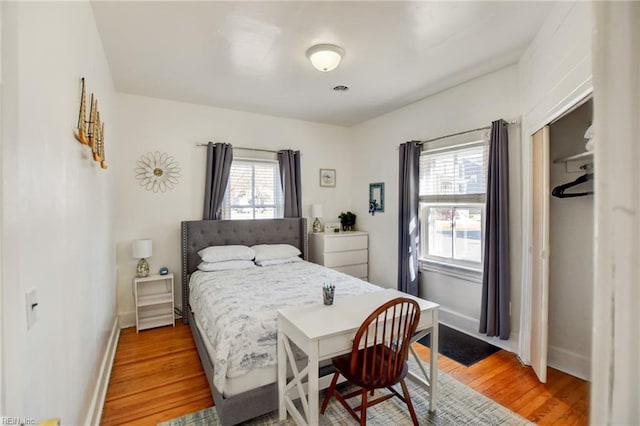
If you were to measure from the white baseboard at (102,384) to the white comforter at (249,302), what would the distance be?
0.73 metres

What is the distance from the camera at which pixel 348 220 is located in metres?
4.95

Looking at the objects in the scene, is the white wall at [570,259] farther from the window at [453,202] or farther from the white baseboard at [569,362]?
the window at [453,202]

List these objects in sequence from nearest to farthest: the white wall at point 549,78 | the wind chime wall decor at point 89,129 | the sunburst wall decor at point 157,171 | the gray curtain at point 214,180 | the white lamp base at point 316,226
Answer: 1. the wind chime wall decor at point 89,129
2. the white wall at point 549,78
3. the sunburst wall decor at point 157,171
4. the gray curtain at point 214,180
5. the white lamp base at point 316,226

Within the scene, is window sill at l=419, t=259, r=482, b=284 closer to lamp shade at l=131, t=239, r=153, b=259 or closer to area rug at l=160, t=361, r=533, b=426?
area rug at l=160, t=361, r=533, b=426

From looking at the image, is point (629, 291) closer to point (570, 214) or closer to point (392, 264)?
point (570, 214)

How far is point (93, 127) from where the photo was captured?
6.50ft

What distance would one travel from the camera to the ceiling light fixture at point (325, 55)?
2506 millimetres

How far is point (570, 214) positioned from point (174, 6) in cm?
340

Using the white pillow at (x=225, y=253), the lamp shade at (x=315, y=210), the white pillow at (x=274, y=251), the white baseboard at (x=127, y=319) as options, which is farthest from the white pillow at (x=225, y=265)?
the lamp shade at (x=315, y=210)

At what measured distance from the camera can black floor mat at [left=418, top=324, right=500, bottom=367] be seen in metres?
2.84

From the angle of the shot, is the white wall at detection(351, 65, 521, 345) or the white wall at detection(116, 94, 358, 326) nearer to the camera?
the white wall at detection(351, 65, 521, 345)

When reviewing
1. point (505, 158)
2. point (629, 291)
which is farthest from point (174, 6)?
point (505, 158)

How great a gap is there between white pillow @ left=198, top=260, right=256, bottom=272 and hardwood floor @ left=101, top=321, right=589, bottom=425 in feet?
2.78

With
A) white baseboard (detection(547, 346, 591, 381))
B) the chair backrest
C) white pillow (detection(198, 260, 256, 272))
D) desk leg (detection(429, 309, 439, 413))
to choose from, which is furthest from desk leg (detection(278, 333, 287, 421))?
white baseboard (detection(547, 346, 591, 381))
